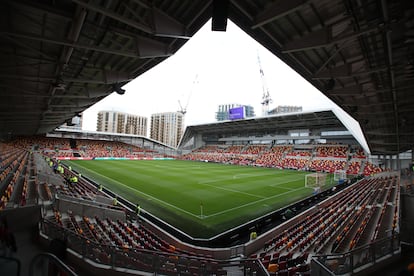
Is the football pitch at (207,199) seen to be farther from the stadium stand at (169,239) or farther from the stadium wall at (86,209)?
the stadium wall at (86,209)

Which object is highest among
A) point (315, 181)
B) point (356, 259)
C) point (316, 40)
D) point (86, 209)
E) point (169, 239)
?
point (316, 40)

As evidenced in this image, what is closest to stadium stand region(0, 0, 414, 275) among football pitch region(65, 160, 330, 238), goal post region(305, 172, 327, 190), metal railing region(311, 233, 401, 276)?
metal railing region(311, 233, 401, 276)

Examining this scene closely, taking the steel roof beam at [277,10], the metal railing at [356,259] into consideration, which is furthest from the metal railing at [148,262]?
the steel roof beam at [277,10]

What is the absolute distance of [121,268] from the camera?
5.23 metres

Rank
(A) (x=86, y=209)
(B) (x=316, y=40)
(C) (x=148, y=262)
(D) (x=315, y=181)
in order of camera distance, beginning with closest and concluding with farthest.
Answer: (C) (x=148, y=262) < (B) (x=316, y=40) < (A) (x=86, y=209) < (D) (x=315, y=181)

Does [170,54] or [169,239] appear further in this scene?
[169,239]

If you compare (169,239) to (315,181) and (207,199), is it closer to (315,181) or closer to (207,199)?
(207,199)

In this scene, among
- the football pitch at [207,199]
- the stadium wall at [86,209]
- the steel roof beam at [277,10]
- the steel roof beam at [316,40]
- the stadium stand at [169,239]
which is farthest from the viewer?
the football pitch at [207,199]

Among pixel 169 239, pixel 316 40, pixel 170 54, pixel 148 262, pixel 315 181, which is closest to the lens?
pixel 148 262

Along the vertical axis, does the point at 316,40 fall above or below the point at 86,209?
above

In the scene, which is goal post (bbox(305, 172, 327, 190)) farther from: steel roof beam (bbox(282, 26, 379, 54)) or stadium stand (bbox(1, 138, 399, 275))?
steel roof beam (bbox(282, 26, 379, 54))

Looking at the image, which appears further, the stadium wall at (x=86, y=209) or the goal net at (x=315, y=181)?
the goal net at (x=315, y=181)

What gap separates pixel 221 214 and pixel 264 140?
46.5 metres

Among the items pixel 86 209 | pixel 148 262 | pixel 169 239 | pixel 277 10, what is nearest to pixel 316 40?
pixel 277 10
